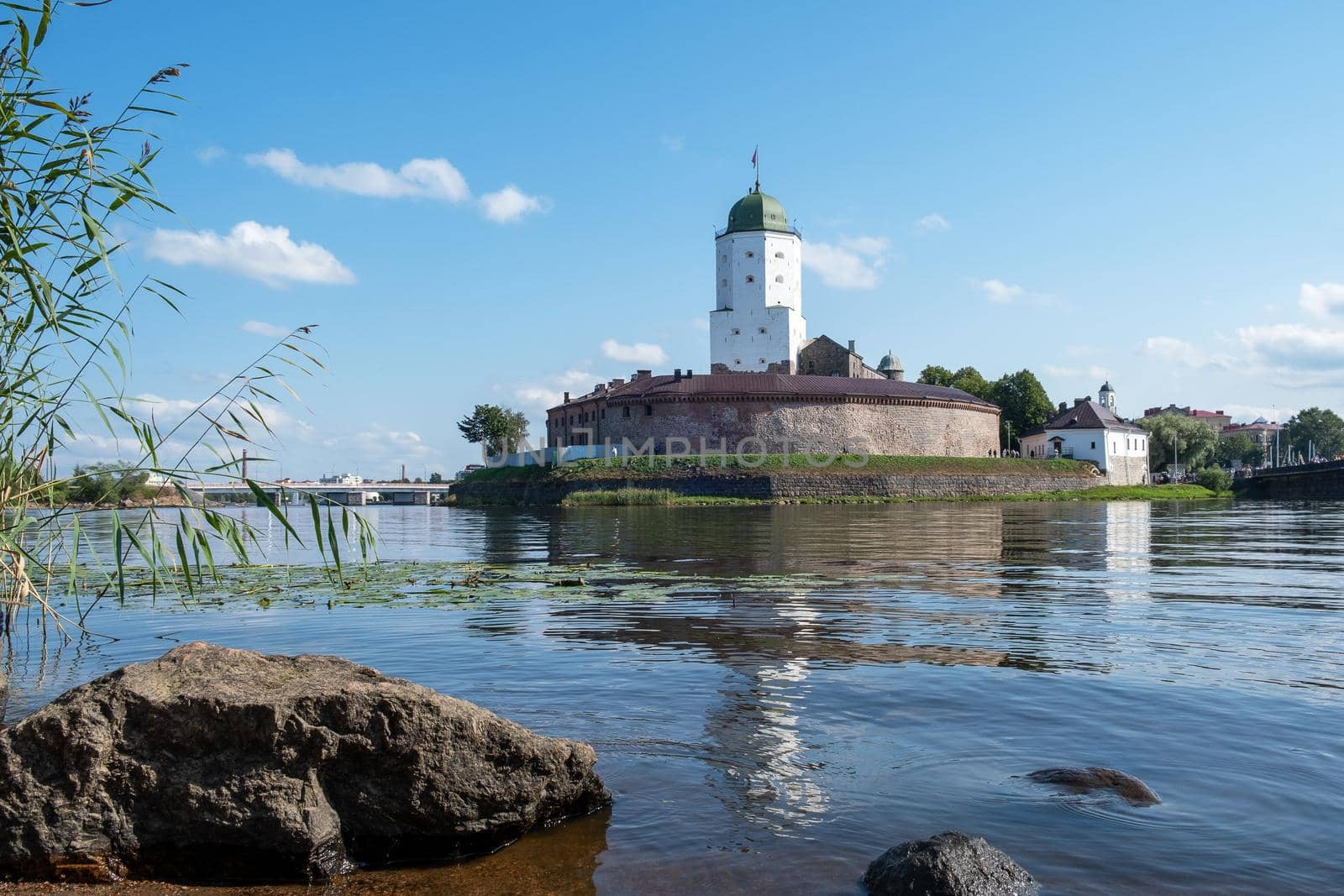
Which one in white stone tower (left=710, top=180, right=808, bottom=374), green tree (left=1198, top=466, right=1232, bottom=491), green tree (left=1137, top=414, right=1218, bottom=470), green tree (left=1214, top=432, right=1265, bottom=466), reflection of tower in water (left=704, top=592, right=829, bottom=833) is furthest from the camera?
green tree (left=1214, top=432, right=1265, bottom=466)

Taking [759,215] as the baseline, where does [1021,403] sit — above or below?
below

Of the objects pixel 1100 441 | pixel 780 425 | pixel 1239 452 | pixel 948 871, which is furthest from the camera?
pixel 1239 452

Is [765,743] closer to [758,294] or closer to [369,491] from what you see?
[758,294]

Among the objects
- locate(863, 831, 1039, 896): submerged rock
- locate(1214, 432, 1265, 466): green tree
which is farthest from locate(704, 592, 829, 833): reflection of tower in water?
locate(1214, 432, 1265, 466): green tree

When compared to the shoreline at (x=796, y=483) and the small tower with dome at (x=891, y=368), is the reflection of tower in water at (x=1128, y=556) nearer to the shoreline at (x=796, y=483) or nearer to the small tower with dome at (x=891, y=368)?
the shoreline at (x=796, y=483)

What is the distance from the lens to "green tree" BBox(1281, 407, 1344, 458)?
13738cm

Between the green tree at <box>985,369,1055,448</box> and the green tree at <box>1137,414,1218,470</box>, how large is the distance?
865 centimetres

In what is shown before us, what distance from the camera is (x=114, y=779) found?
12.9ft

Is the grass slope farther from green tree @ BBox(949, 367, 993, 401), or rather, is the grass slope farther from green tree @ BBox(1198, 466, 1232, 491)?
green tree @ BBox(949, 367, 993, 401)

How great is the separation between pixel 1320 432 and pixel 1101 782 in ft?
522

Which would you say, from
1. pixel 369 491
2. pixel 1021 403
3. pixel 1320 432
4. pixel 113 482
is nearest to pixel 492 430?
pixel 369 491

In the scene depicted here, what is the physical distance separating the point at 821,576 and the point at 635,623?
518 centimetres

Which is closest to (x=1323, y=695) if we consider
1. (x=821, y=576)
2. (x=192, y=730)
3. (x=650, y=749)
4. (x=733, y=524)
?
(x=650, y=749)

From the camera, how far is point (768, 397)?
65812 millimetres
